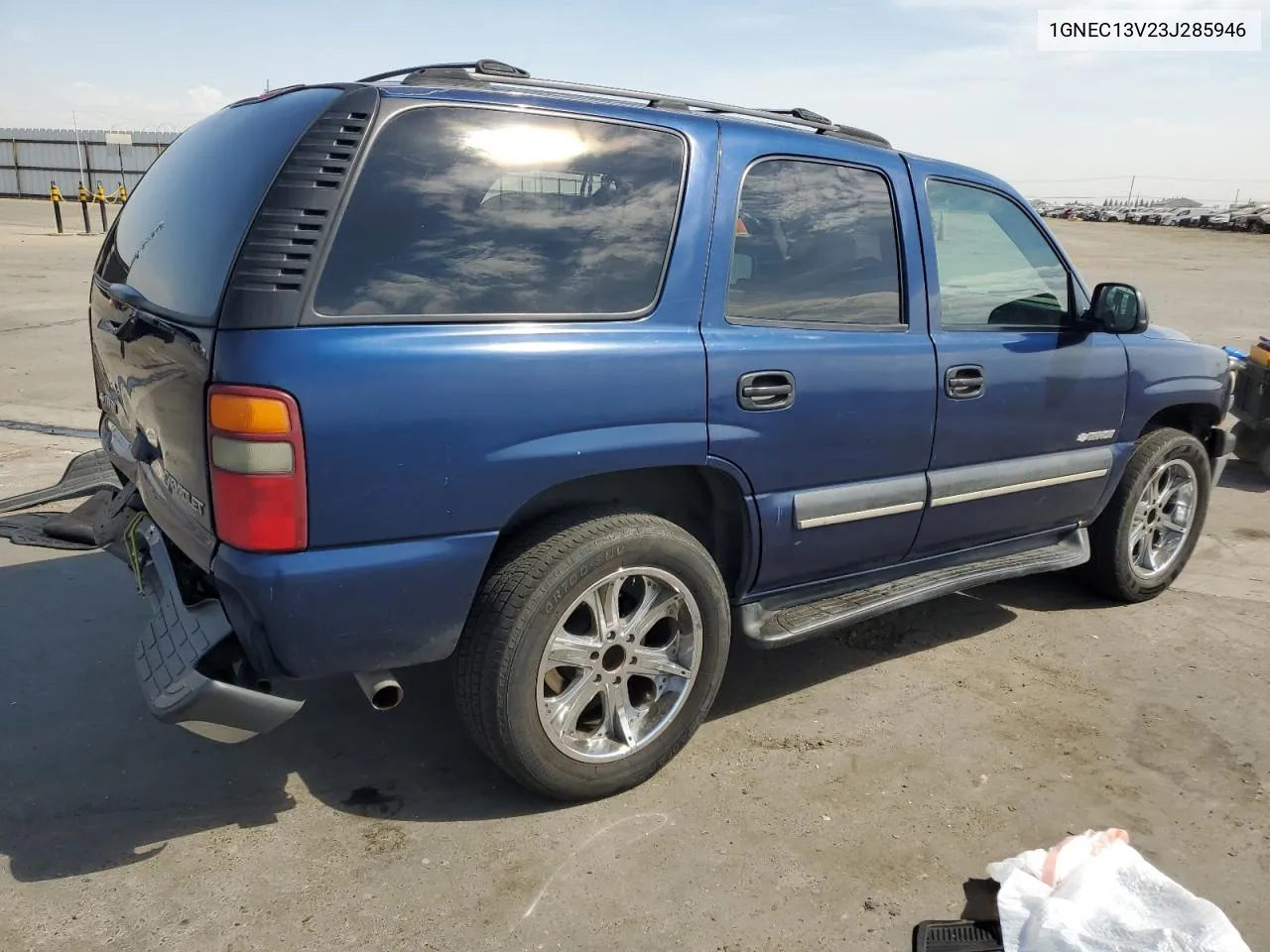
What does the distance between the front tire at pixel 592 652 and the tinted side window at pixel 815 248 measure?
813mm

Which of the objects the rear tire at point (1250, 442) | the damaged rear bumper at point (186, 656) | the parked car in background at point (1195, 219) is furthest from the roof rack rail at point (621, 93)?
the parked car in background at point (1195, 219)

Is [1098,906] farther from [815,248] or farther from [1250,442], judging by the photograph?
[1250,442]

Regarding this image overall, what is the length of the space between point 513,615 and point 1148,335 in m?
3.20

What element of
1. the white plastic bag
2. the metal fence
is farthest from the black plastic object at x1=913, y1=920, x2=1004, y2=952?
the metal fence

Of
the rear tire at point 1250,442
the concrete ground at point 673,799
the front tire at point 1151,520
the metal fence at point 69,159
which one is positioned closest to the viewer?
the concrete ground at point 673,799

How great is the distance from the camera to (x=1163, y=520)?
4.77 m

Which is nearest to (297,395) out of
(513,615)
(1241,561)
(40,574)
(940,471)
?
(513,615)

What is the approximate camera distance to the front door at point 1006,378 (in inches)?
143

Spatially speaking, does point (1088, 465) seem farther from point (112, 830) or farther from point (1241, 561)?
point (112, 830)

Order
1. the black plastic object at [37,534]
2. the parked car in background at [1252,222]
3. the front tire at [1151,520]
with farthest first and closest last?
1. the parked car in background at [1252,222]
2. the front tire at [1151,520]
3. the black plastic object at [37,534]

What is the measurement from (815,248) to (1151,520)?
2.44 m

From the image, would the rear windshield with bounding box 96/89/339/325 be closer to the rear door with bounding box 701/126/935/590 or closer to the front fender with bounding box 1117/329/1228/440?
the rear door with bounding box 701/126/935/590

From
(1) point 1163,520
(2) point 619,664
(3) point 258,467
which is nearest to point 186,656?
(3) point 258,467

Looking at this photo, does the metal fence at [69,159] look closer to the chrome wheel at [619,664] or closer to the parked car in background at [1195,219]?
the chrome wheel at [619,664]
